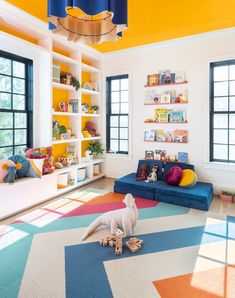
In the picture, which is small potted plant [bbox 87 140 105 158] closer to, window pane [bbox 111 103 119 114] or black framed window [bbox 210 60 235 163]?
window pane [bbox 111 103 119 114]

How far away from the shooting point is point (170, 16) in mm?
3500

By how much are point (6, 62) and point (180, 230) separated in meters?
3.79

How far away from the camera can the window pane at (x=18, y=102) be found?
12.8 ft

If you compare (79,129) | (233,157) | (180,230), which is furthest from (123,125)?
(180,230)

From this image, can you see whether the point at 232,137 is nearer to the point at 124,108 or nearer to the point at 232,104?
the point at 232,104

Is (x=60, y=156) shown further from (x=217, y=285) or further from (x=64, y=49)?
(x=217, y=285)

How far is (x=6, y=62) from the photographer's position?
3.72 m

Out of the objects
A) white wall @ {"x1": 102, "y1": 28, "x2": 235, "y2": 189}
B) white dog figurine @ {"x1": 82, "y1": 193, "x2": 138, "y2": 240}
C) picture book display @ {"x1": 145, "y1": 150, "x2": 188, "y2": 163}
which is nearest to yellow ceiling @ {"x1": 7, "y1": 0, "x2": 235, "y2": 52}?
white wall @ {"x1": 102, "y1": 28, "x2": 235, "y2": 189}

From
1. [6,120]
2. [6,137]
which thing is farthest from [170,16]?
[6,137]

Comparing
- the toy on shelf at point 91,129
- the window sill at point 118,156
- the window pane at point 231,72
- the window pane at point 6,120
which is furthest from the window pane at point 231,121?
the window pane at point 6,120

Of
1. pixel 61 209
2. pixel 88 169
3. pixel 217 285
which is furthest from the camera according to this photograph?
pixel 88 169

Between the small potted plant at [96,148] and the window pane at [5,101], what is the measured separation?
6.98 feet

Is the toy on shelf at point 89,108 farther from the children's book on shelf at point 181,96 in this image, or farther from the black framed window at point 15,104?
the children's book on shelf at point 181,96

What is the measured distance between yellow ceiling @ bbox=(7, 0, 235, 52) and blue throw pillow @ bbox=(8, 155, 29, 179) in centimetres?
229
